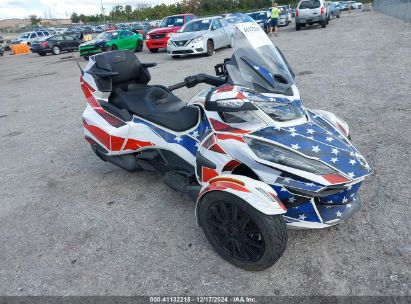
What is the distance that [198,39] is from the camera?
14.1 metres

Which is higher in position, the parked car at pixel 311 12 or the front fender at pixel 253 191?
the parked car at pixel 311 12

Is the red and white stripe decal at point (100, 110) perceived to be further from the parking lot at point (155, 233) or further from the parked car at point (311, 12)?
the parked car at point (311, 12)

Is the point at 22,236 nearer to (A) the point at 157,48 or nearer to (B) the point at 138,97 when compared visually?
(B) the point at 138,97

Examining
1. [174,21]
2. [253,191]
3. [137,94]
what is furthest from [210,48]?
[253,191]

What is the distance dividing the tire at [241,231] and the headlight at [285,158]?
1.23ft

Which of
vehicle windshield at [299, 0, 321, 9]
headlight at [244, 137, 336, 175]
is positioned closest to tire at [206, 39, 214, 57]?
vehicle windshield at [299, 0, 321, 9]

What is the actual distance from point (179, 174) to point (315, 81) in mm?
5671

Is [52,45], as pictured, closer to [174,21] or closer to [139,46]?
[139,46]

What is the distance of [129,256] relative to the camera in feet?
9.94

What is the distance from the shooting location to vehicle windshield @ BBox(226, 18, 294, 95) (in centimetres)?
284

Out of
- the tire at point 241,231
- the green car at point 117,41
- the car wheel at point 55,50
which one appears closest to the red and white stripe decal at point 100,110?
the tire at point 241,231

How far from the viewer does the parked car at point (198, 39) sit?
1409 centimetres

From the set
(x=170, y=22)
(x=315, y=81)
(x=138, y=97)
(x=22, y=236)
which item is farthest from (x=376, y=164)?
(x=170, y=22)

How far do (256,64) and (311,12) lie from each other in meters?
20.3
